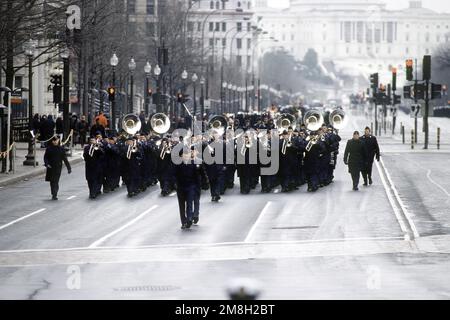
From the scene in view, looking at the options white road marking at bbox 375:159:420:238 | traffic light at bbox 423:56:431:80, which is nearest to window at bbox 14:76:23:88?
traffic light at bbox 423:56:431:80

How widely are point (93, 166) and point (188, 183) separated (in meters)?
9.09

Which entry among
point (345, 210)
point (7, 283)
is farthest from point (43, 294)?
point (345, 210)

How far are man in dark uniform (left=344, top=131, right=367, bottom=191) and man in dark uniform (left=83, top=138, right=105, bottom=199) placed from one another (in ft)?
24.0

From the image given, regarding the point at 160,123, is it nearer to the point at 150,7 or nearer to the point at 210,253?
the point at 210,253

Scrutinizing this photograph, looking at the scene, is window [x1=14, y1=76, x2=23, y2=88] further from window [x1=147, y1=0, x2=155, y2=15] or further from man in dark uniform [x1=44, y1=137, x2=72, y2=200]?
man in dark uniform [x1=44, y1=137, x2=72, y2=200]

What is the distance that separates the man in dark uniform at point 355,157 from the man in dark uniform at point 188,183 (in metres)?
11.8

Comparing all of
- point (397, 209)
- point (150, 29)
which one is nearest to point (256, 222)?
point (397, 209)

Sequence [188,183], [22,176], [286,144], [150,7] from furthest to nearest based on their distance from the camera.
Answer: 1. [150,7]
2. [22,176]
3. [286,144]
4. [188,183]

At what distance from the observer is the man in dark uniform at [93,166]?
3647cm

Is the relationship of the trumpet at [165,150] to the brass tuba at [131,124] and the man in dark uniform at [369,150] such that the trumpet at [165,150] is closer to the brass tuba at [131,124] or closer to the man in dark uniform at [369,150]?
the brass tuba at [131,124]

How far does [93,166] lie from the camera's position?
36.6 meters

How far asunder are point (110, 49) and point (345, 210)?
144ft

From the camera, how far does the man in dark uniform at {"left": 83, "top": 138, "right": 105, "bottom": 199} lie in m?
36.5
